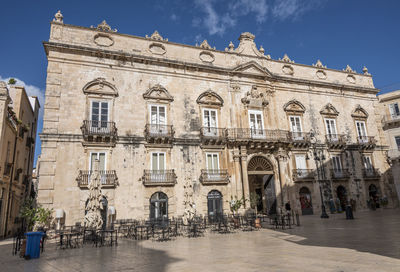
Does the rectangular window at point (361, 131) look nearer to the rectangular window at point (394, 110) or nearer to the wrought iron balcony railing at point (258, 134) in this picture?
the rectangular window at point (394, 110)

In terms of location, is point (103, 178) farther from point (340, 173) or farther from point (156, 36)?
point (340, 173)

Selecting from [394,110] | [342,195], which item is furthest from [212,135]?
[394,110]

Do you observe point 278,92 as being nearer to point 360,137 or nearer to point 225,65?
point 225,65

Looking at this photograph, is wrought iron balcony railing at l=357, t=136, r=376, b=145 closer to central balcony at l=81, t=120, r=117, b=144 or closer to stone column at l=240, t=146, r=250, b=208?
stone column at l=240, t=146, r=250, b=208

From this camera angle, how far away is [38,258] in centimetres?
915

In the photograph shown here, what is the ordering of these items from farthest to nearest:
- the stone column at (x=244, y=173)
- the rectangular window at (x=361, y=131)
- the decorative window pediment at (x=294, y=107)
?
the rectangular window at (x=361, y=131) → the decorative window pediment at (x=294, y=107) → the stone column at (x=244, y=173)

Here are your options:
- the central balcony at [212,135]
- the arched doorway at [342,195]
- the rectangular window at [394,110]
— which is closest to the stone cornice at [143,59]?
the central balcony at [212,135]

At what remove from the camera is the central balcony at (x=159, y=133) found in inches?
768

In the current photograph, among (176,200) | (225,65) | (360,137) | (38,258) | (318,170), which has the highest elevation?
(225,65)

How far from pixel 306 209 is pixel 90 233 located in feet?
58.1

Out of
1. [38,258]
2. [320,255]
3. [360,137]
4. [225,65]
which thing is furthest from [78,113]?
[360,137]

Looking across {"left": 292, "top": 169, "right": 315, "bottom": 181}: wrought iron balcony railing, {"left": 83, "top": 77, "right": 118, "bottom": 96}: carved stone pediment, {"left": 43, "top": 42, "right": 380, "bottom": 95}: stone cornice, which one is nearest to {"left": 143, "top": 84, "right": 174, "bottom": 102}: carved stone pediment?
{"left": 43, "top": 42, "right": 380, "bottom": 95}: stone cornice

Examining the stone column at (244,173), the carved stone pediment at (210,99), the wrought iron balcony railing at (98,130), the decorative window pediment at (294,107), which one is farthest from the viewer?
the decorative window pediment at (294,107)

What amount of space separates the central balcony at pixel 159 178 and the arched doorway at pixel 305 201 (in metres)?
11.5
